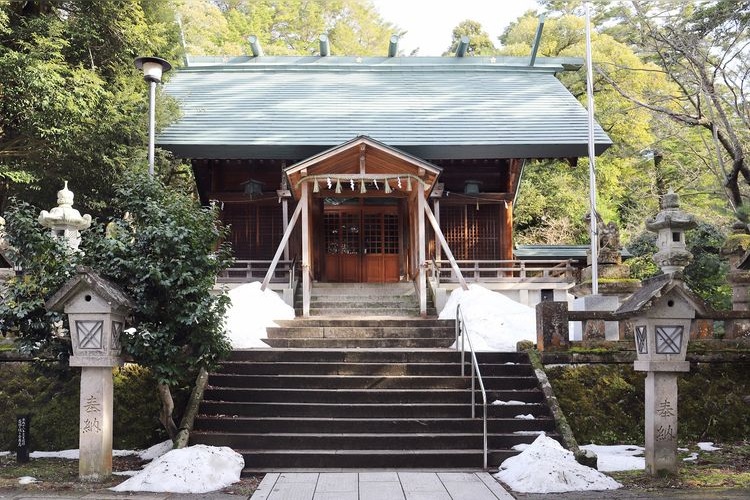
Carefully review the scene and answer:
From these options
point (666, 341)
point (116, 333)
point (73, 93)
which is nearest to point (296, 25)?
point (73, 93)

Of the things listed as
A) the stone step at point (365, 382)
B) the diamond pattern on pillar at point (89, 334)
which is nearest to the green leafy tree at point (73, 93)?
the stone step at point (365, 382)

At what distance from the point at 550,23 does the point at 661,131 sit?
738cm

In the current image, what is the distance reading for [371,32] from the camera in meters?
37.8

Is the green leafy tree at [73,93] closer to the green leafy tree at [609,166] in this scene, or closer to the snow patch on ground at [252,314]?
the snow patch on ground at [252,314]

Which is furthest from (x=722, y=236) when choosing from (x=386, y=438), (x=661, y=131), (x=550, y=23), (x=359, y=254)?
(x=386, y=438)

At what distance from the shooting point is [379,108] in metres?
20.8

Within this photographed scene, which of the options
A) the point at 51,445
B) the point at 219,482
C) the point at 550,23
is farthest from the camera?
the point at 550,23

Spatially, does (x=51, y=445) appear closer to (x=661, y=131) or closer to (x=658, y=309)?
(x=658, y=309)

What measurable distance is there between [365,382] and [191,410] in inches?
102

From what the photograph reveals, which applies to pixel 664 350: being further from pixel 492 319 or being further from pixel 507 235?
pixel 507 235

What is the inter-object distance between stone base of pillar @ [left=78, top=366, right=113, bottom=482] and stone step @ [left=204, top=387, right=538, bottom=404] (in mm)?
2046

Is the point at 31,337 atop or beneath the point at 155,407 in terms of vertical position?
atop

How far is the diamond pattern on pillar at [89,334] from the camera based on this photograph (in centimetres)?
791

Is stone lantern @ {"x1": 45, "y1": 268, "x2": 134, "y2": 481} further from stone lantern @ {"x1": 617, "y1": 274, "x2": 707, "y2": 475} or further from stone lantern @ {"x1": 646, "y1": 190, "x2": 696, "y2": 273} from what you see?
stone lantern @ {"x1": 646, "y1": 190, "x2": 696, "y2": 273}
